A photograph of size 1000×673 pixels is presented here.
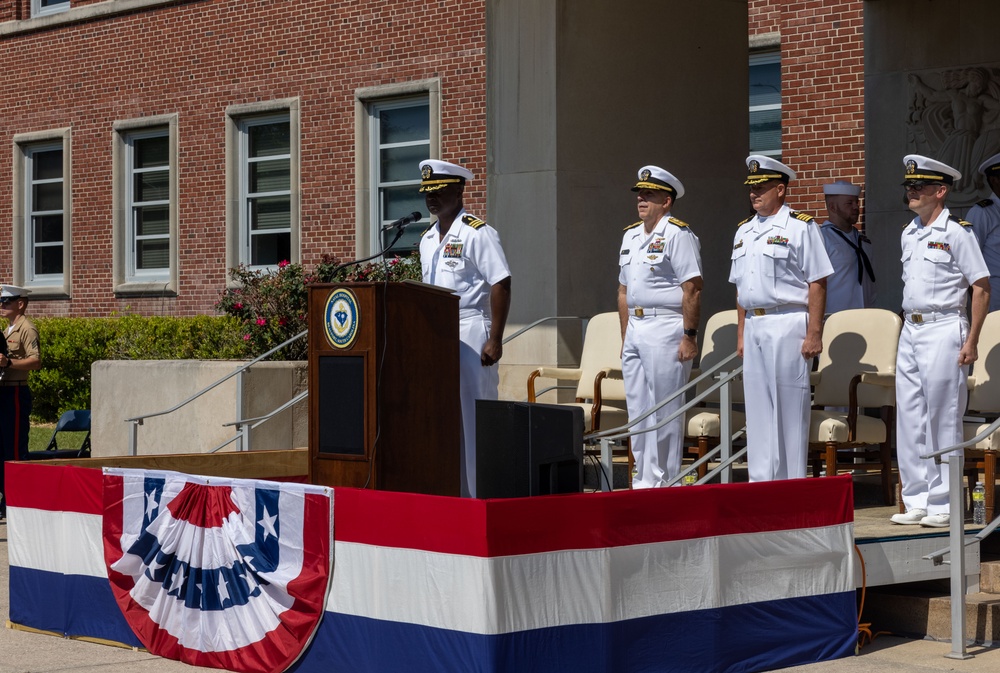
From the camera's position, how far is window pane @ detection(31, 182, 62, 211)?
21.8m

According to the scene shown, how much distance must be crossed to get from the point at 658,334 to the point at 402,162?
989cm

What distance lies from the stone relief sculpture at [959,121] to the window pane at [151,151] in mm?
10669

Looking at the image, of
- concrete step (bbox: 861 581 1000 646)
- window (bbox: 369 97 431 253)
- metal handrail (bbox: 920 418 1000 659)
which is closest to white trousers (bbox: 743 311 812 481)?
concrete step (bbox: 861 581 1000 646)

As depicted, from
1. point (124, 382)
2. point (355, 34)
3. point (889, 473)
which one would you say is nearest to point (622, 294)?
point (889, 473)

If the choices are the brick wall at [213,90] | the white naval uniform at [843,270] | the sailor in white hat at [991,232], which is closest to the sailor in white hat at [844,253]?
the white naval uniform at [843,270]

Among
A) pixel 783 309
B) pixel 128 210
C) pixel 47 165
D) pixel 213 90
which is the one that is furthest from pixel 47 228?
pixel 783 309

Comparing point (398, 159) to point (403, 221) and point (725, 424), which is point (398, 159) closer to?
point (725, 424)

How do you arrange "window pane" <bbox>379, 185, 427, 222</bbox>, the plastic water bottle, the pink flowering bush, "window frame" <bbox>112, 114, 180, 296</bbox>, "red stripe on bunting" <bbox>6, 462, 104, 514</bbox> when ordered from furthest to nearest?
"window frame" <bbox>112, 114, 180, 296</bbox> < "window pane" <bbox>379, 185, 427, 222</bbox> < the pink flowering bush < the plastic water bottle < "red stripe on bunting" <bbox>6, 462, 104, 514</bbox>

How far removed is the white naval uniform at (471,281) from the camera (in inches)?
316

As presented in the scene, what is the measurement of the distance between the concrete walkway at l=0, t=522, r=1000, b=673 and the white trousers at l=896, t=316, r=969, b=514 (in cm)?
96

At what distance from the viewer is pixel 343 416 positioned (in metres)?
6.64

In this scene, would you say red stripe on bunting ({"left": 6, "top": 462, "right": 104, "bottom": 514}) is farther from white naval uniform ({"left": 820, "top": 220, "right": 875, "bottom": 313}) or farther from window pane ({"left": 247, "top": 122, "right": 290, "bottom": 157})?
window pane ({"left": 247, "top": 122, "right": 290, "bottom": 157})

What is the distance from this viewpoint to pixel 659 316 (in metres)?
8.70

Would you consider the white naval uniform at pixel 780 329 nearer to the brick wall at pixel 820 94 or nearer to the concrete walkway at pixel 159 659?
the concrete walkway at pixel 159 659
